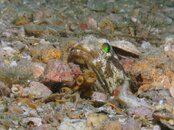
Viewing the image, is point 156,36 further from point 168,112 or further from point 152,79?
point 168,112

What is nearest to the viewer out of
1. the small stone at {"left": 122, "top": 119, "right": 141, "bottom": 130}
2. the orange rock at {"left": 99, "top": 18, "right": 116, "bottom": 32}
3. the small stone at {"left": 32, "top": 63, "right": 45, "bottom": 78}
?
the small stone at {"left": 122, "top": 119, "right": 141, "bottom": 130}

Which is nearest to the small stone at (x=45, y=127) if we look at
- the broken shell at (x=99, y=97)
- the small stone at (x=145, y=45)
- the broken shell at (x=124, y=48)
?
the broken shell at (x=99, y=97)

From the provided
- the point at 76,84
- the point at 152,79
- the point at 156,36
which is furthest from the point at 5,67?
→ the point at 156,36

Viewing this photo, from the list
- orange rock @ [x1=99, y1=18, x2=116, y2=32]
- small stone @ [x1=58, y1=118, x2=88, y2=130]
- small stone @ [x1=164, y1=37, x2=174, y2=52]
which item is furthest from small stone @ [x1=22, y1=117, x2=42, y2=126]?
orange rock @ [x1=99, y1=18, x2=116, y2=32]

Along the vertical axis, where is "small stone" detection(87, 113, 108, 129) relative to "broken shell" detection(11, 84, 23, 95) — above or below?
below

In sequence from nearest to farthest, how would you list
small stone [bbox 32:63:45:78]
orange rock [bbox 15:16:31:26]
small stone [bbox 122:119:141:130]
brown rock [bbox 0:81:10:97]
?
small stone [bbox 122:119:141:130], brown rock [bbox 0:81:10:97], small stone [bbox 32:63:45:78], orange rock [bbox 15:16:31:26]

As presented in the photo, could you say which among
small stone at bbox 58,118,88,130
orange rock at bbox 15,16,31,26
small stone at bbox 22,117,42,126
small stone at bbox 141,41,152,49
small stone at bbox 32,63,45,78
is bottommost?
small stone at bbox 141,41,152,49

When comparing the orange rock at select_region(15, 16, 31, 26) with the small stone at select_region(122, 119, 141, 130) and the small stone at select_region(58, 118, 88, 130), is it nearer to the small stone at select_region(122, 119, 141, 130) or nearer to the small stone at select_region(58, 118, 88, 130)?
the small stone at select_region(58, 118, 88, 130)
